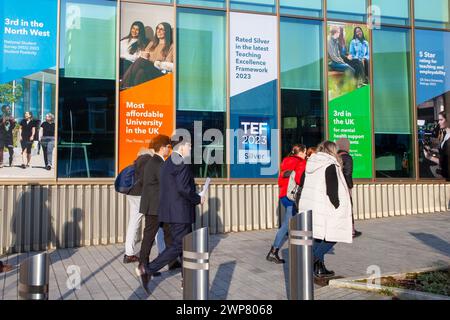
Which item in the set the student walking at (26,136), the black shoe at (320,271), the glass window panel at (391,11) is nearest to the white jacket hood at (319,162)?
the black shoe at (320,271)

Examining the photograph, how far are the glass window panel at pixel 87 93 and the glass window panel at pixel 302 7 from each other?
3.66 meters

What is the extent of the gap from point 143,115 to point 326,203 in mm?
4602

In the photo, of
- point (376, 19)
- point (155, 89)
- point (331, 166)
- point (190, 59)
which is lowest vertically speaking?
point (331, 166)

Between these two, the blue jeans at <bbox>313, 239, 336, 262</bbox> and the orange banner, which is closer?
the blue jeans at <bbox>313, 239, 336, 262</bbox>

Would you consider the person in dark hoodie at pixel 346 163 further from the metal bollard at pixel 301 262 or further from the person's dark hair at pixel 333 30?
the metal bollard at pixel 301 262

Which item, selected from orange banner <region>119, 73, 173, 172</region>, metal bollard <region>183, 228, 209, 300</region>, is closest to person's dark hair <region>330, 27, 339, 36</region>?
orange banner <region>119, 73, 173, 172</region>


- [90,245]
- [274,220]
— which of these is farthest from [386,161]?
[90,245]

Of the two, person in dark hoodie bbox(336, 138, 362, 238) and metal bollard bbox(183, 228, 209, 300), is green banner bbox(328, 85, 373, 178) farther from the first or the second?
metal bollard bbox(183, 228, 209, 300)

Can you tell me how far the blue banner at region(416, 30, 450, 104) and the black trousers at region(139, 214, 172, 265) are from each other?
25.4 ft

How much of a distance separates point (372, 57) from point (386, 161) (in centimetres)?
241

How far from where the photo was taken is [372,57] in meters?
10.7

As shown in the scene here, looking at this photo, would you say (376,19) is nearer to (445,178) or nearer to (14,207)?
(445,178)

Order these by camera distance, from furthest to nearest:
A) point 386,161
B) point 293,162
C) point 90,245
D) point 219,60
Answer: point 386,161
point 219,60
point 90,245
point 293,162

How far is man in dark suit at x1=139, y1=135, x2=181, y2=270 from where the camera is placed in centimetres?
571
